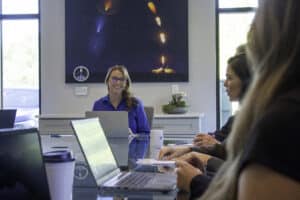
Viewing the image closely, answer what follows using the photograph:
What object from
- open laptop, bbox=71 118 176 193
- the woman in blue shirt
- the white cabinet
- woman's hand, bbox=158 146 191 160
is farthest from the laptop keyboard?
the white cabinet

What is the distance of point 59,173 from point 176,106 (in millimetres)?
3724

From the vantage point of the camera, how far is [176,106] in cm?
502

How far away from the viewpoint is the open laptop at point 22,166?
1.07 metres

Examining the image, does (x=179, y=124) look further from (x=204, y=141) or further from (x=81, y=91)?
(x=204, y=141)

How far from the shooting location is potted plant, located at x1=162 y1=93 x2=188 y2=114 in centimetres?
498

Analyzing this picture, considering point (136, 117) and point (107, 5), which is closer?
point (136, 117)

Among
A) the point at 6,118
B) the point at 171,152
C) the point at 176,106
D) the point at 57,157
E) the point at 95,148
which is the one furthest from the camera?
the point at 176,106

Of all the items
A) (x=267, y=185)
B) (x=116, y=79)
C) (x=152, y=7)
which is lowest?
(x=267, y=185)

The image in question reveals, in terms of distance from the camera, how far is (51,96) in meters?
5.55

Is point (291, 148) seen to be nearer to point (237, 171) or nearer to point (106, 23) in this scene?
point (237, 171)

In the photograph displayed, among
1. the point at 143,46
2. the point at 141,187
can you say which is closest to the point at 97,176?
the point at 141,187

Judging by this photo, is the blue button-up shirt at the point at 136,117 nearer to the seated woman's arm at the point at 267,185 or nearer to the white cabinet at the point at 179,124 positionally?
the white cabinet at the point at 179,124

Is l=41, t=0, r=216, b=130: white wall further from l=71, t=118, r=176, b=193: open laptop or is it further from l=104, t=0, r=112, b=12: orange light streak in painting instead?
l=71, t=118, r=176, b=193: open laptop

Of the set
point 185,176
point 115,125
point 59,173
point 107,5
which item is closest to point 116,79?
point 115,125
